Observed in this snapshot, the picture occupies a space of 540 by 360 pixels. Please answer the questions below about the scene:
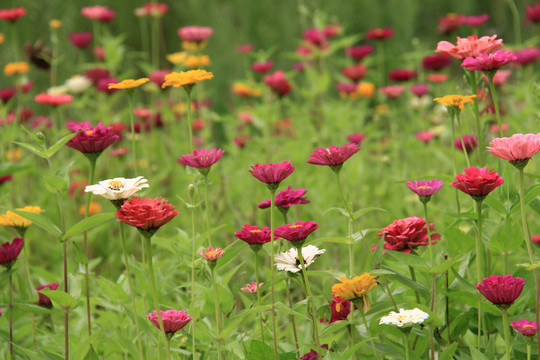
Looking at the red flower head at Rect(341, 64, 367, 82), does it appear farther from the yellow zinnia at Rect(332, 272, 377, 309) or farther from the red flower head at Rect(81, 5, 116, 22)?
the yellow zinnia at Rect(332, 272, 377, 309)

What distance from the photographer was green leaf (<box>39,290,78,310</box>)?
3.07 feet

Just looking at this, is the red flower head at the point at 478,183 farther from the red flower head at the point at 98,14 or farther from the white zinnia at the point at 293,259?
the red flower head at the point at 98,14

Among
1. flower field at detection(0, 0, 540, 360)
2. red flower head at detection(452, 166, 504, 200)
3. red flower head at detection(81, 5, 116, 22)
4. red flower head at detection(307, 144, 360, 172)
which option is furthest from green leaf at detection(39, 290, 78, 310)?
red flower head at detection(81, 5, 116, 22)

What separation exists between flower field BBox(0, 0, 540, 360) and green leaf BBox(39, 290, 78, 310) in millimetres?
17

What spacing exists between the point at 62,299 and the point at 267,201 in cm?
33

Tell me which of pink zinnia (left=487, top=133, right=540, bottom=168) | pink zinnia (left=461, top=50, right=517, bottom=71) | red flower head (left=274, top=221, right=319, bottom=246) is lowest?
red flower head (left=274, top=221, right=319, bottom=246)

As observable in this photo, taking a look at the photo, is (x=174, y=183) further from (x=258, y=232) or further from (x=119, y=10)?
(x=119, y=10)

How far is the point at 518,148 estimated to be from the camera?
78 centimetres

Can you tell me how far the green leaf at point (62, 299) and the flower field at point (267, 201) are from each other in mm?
17

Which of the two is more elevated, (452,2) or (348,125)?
(452,2)

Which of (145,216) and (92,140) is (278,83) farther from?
(145,216)

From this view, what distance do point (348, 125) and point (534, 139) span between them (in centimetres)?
175

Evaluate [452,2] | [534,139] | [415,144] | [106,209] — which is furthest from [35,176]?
[452,2]

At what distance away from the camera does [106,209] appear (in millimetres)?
2225
